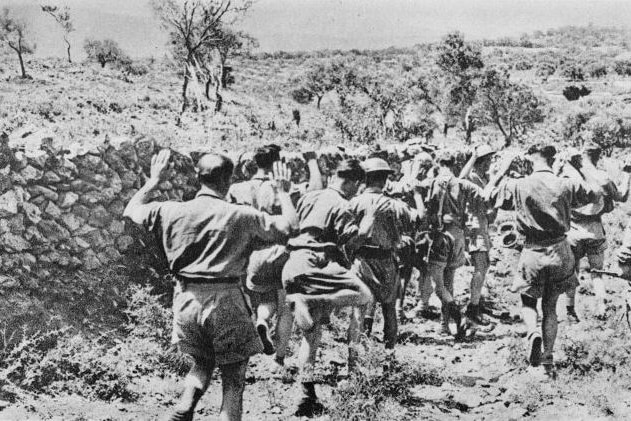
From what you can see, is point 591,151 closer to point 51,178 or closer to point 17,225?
point 51,178

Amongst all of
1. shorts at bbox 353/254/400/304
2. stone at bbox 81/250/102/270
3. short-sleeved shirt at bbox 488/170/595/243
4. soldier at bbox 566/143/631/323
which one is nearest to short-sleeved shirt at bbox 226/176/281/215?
shorts at bbox 353/254/400/304

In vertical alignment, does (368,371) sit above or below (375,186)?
below

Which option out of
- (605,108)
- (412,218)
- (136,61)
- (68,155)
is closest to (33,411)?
(68,155)

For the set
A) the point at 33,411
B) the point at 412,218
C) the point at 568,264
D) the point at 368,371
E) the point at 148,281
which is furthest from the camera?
the point at 148,281

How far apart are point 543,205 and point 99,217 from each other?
183 inches

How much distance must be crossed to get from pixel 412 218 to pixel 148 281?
3090 millimetres

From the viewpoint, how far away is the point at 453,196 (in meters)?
6.96

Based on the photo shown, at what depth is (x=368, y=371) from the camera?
486cm

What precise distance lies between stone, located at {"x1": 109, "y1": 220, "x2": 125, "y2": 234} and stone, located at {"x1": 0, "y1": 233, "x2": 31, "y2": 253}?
104 centimetres

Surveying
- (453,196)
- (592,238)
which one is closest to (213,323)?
(453,196)

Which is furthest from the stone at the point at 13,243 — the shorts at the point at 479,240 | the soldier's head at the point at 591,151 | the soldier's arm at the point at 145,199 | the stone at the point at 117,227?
the soldier's head at the point at 591,151

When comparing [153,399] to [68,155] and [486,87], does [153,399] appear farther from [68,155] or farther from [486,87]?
[486,87]

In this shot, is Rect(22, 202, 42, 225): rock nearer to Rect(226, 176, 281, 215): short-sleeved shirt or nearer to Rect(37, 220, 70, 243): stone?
Rect(37, 220, 70, 243): stone

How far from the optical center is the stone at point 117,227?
650 cm
